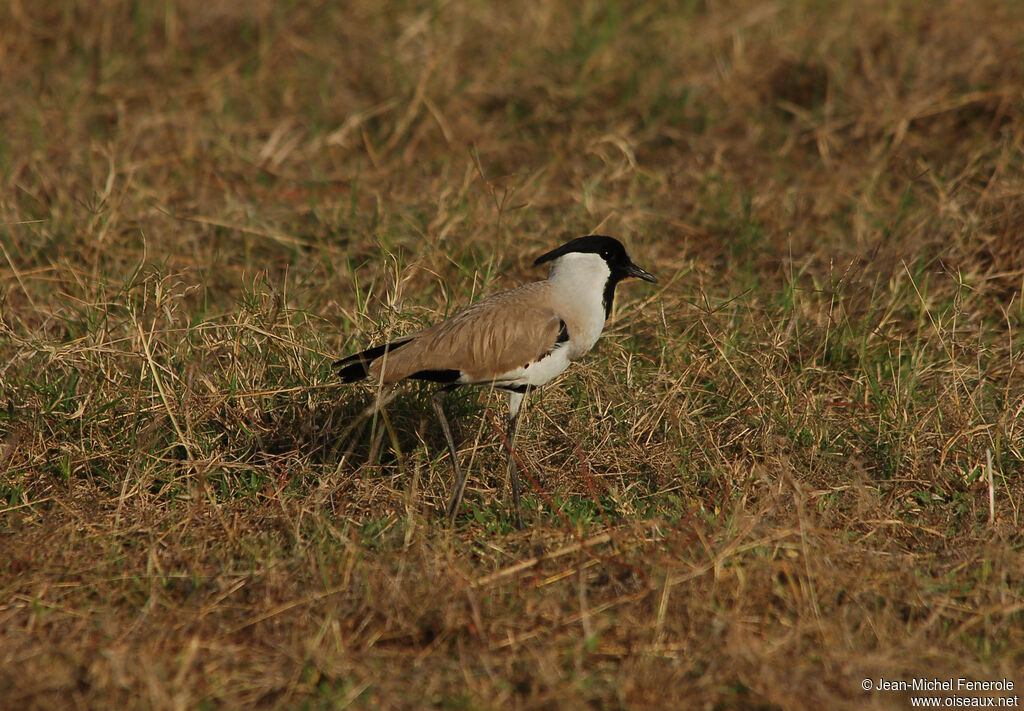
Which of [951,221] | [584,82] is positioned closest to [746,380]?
[951,221]

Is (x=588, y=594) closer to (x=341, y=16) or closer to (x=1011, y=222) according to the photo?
(x=1011, y=222)

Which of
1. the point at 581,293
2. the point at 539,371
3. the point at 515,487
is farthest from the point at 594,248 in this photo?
the point at 515,487

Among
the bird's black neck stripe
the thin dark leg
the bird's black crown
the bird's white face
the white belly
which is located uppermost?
the bird's black crown

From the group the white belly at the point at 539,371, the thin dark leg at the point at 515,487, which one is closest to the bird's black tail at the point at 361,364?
the white belly at the point at 539,371

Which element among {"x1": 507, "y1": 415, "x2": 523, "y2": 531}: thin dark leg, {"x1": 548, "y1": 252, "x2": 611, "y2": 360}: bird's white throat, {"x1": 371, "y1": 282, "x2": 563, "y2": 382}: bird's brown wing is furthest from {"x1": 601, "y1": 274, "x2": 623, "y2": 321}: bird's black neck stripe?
{"x1": 507, "y1": 415, "x2": 523, "y2": 531}: thin dark leg

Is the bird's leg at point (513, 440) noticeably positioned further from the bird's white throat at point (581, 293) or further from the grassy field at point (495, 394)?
the bird's white throat at point (581, 293)

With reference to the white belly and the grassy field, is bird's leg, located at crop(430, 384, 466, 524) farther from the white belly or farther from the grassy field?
the white belly

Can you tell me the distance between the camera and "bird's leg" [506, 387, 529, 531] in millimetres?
4191

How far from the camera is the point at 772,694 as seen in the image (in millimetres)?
3033

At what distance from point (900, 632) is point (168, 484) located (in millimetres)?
2626

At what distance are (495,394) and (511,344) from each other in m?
0.78

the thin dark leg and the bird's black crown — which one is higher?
the bird's black crown

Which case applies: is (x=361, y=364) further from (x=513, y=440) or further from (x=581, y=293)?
(x=581, y=293)

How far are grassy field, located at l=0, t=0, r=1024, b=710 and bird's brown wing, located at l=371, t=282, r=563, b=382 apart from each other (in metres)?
0.28
